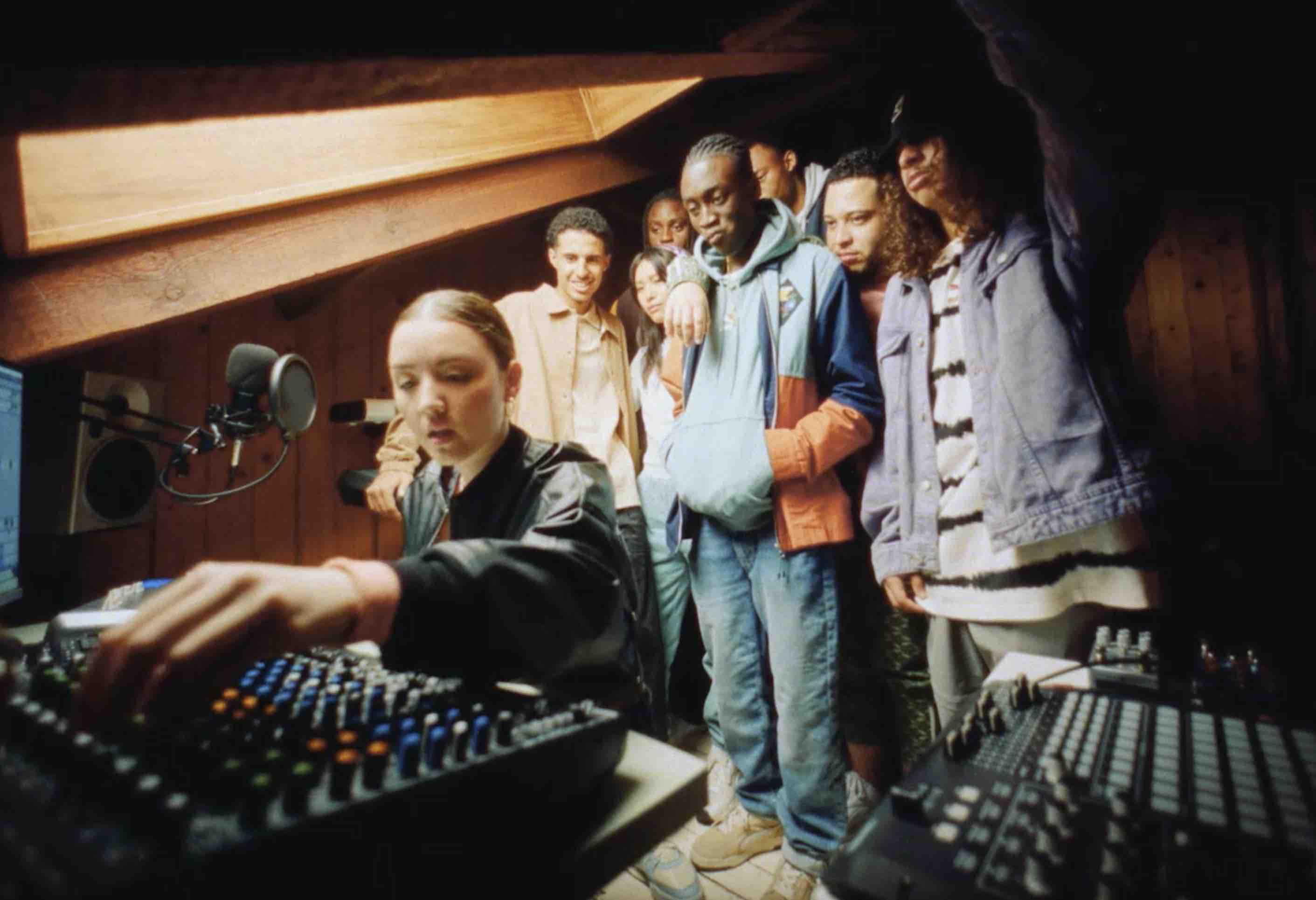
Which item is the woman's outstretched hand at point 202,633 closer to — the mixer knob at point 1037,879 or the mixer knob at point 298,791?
the mixer knob at point 298,791

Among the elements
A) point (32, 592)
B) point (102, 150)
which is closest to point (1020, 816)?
point (102, 150)

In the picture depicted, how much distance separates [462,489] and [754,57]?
2079mm

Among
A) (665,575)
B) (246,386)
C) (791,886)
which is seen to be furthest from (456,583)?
(665,575)

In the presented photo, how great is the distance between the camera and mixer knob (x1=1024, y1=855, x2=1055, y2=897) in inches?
20.7

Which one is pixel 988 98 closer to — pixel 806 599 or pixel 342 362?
pixel 806 599

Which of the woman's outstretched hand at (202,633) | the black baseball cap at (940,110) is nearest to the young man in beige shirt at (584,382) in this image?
the black baseball cap at (940,110)

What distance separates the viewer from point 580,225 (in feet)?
9.59

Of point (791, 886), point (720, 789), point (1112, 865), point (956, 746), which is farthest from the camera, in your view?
point (720, 789)

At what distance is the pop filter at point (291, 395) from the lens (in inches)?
60.5

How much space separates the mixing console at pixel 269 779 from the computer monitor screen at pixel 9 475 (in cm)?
93

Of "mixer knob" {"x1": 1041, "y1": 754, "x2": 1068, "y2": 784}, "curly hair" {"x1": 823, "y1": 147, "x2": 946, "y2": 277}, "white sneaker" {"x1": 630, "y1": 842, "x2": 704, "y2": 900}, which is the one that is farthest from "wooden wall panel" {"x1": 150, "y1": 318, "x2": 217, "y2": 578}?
"mixer knob" {"x1": 1041, "y1": 754, "x2": 1068, "y2": 784}

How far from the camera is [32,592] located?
2.04 meters

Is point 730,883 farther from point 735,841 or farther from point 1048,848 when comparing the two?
point 1048,848

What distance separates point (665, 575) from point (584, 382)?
1.01 meters
